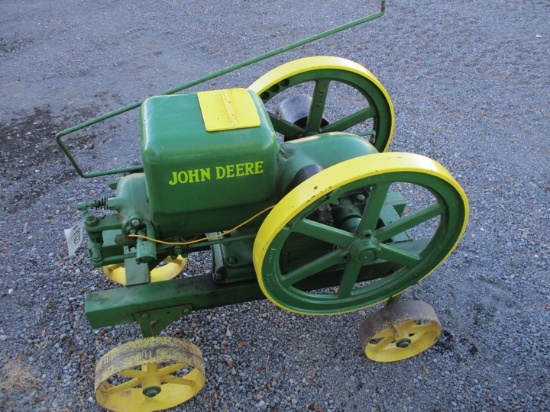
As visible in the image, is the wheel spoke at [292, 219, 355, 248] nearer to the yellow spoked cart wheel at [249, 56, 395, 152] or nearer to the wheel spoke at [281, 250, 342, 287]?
the wheel spoke at [281, 250, 342, 287]

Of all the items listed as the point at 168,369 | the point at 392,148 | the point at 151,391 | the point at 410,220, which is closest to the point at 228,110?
the point at 410,220

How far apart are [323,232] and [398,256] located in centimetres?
Answer: 42

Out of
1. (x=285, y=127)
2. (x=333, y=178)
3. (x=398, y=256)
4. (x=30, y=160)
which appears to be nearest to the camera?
(x=333, y=178)

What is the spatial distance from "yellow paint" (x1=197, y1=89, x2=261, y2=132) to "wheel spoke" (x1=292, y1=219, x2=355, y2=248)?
410 millimetres

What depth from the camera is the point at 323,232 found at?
6.55 ft

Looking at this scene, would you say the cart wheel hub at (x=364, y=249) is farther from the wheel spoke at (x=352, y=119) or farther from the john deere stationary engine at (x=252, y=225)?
the wheel spoke at (x=352, y=119)

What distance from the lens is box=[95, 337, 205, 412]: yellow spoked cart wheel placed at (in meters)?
2.12

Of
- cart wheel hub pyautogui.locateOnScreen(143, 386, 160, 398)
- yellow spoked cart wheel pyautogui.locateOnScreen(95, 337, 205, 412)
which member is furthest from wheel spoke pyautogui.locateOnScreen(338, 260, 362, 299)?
cart wheel hub pyautogui.locateOnScreen(143, 386, 160, 398)

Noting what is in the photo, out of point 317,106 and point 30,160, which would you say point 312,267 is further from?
point 30,160

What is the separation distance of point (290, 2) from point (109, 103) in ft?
9.26

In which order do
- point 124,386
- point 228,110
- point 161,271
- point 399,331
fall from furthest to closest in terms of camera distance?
point 161,271 → point 399,331 → point 124,386 → point 228,110

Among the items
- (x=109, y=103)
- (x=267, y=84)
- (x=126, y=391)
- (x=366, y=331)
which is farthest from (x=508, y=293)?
(x=109, y=103)

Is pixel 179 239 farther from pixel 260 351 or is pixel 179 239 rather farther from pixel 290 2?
pixel 290 2

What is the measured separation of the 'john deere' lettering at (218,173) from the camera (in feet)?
6.11
